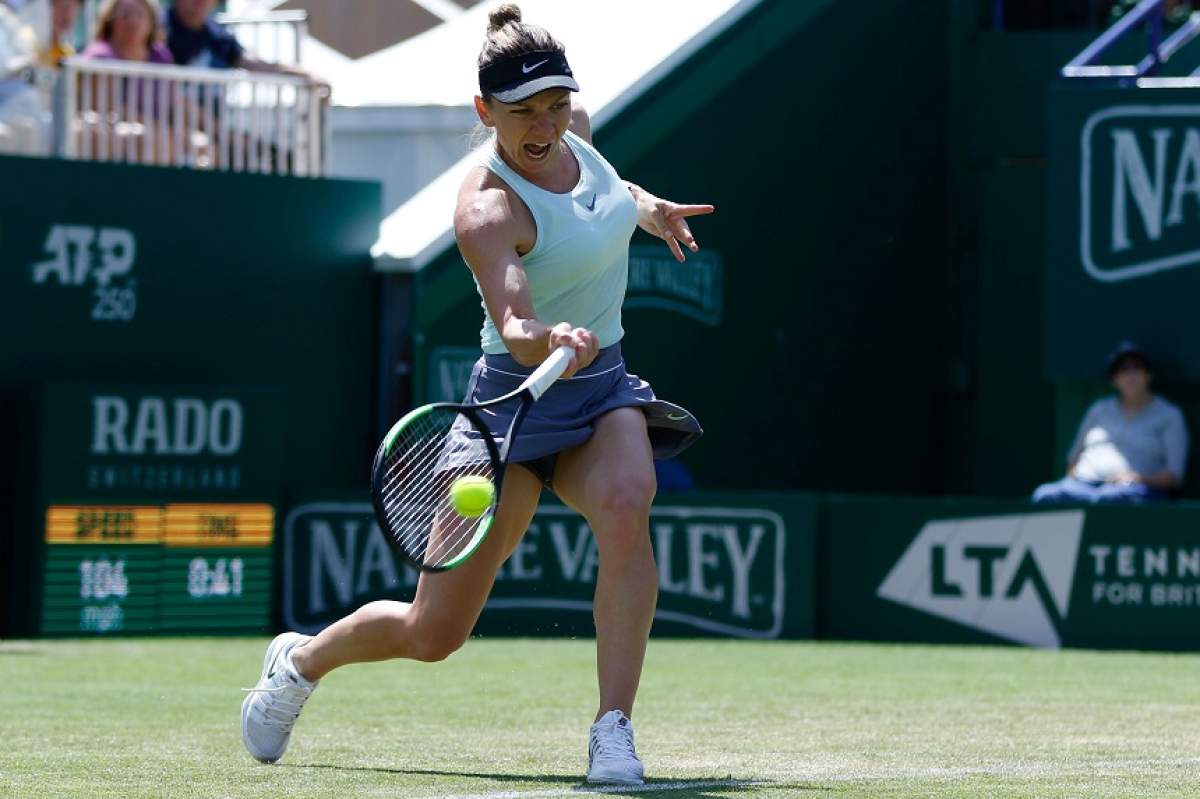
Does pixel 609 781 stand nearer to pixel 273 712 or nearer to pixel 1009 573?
pixel 273 712

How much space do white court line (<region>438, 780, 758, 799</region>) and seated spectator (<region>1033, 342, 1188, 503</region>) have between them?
6.81 m

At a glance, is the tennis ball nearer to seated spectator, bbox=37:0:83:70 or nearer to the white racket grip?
the white racket grip

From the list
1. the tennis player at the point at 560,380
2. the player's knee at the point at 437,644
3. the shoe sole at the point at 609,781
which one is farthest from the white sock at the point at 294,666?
the shoe sole at the point at 609,781

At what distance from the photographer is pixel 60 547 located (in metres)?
11.1

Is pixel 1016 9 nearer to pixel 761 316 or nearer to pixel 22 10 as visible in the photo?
pixel 761 316

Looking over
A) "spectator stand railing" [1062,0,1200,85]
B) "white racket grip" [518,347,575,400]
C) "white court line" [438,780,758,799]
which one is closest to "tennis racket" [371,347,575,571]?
"white racket grip" [518,347,575,400]

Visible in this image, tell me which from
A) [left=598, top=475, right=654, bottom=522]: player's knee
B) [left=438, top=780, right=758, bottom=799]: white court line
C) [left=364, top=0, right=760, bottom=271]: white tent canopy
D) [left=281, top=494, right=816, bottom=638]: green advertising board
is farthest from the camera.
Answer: [left=364, top=0, right=760, bottom=271]: white tent canopy

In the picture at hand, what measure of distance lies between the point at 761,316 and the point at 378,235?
282 centimetres

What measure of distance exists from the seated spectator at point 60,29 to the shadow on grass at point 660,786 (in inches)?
277

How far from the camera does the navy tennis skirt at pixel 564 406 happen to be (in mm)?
5387

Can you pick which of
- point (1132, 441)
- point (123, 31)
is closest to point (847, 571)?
point (1132, 441)

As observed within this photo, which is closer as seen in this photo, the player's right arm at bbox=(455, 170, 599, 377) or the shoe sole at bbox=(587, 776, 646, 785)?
the player's right arm at bbox=(455, 170, 599, 377)

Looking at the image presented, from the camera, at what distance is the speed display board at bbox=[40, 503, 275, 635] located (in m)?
11.1

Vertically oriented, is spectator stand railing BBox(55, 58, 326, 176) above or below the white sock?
above
